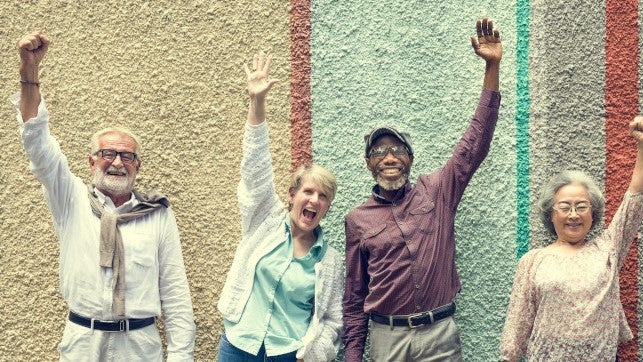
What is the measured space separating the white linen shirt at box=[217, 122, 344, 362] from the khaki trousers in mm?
198

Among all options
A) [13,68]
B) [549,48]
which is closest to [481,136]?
[549,48]

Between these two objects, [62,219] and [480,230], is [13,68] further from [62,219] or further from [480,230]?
[480,230]

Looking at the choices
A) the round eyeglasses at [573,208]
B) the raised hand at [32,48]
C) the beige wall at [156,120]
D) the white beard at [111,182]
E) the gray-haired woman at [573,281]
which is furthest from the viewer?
the beige wall at [156,120]

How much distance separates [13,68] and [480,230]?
2.07 m

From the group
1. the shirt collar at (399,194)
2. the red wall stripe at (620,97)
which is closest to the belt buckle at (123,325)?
the shirt collar at (399,194)

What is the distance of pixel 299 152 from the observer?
10.9 ft

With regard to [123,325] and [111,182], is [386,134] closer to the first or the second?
[111,182]

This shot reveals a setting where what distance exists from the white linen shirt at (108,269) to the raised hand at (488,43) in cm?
128

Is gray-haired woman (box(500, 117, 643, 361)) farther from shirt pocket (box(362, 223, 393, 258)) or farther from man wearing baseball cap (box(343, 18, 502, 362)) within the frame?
shirt pocket (box(362, 223, 393, 258))

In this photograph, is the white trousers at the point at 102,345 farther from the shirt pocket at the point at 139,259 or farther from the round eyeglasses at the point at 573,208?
the round eyeglasses at the point at 573,208

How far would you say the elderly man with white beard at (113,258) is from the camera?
2.76 meters

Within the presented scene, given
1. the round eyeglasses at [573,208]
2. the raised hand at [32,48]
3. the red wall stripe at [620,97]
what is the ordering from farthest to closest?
the red wall stripe at [620,97], the round eyeglasses at [573,208], the raised hand at [32,48]

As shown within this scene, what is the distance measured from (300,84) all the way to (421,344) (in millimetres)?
1204

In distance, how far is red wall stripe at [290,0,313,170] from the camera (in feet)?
10.9
